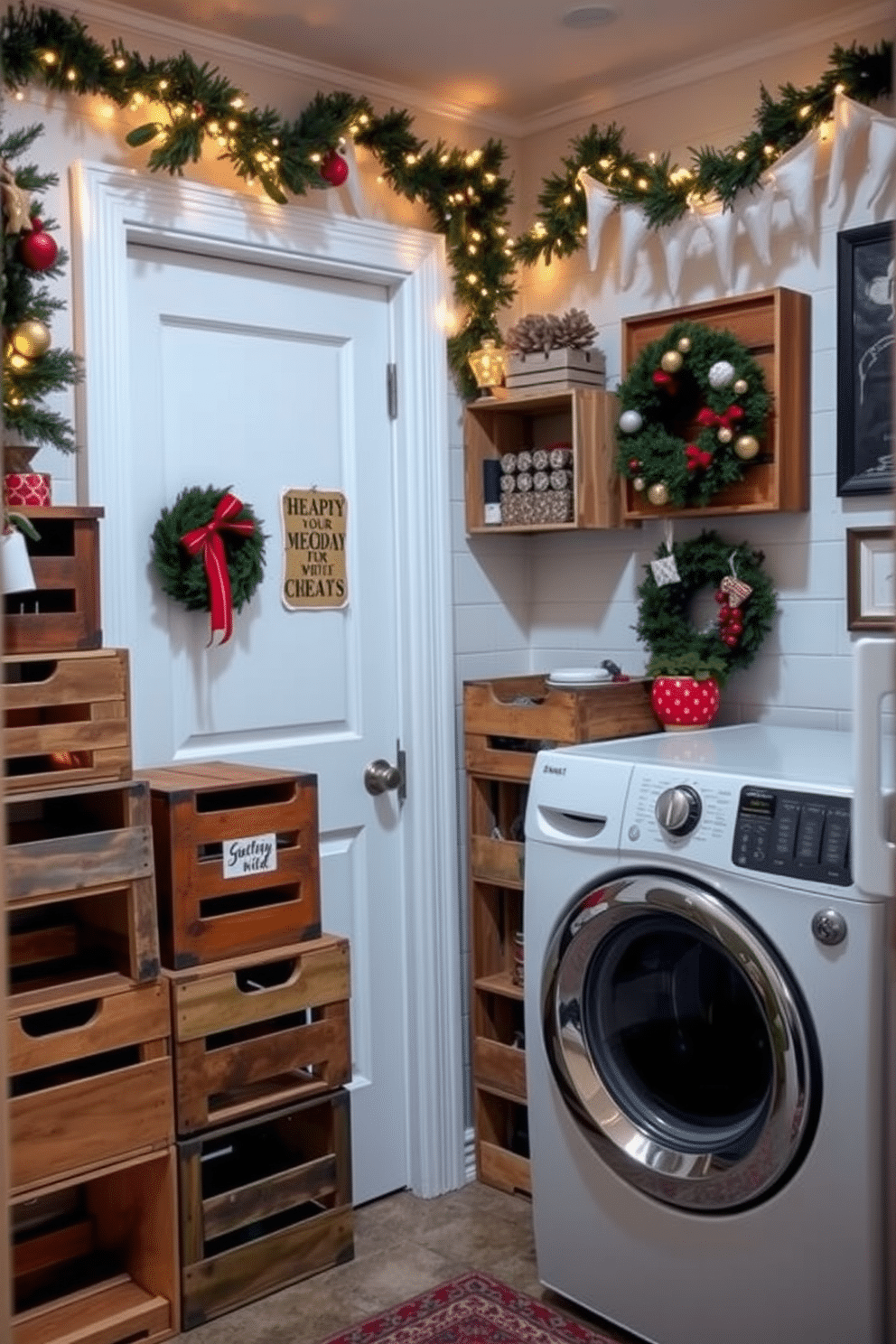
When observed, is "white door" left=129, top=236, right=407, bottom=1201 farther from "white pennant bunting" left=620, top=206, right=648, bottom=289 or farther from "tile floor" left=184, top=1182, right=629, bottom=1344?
"white pennant bunting" left=620, top=206, right=648, bottom=289

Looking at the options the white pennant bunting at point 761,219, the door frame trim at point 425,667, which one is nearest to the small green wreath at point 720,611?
the door frame trim at point 425,667

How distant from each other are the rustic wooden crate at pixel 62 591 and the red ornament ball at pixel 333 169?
3.42ft

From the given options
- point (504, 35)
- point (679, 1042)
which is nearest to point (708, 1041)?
point (679, 1042)

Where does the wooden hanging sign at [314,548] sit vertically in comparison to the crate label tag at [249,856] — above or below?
above

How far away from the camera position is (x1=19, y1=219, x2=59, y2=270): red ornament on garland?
248 cm

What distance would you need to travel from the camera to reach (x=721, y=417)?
9.45ft

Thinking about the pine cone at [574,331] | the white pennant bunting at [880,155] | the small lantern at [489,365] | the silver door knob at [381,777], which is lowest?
the silver door knob at [381,777]

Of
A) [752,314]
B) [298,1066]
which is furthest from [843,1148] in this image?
[752,314]

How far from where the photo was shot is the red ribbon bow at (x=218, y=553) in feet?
9.20

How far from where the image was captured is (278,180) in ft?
9.66

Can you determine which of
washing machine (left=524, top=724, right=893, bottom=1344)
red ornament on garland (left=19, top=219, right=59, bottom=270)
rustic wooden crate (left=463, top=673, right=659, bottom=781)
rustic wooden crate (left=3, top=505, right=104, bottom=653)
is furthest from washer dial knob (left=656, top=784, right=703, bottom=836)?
red ornament on garland (left=19, top=219, right=59, bottom=270)

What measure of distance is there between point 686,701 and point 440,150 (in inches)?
56.3

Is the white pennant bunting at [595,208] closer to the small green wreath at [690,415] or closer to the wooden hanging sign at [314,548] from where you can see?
the small green wreath at [690,415]

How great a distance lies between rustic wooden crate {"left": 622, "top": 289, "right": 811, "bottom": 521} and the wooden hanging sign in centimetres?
81
